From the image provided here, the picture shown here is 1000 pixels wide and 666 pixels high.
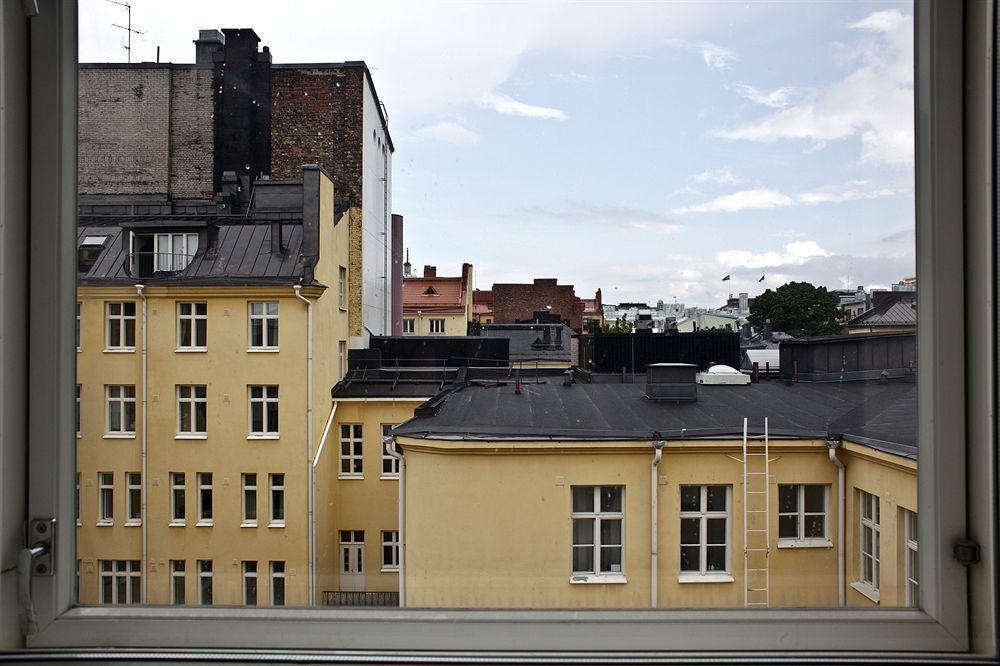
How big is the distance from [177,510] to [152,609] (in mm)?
570

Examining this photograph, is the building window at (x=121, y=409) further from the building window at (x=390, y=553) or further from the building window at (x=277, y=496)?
the building window at (x=390, y=553)

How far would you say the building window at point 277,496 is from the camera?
5.88 ft

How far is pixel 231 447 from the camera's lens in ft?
5.54

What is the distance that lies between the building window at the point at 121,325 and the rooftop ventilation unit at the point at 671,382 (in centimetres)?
141

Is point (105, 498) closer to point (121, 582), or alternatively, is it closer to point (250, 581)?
point (121, 582)

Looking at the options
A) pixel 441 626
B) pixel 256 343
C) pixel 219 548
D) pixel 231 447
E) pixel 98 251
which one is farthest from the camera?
pixel 256 343

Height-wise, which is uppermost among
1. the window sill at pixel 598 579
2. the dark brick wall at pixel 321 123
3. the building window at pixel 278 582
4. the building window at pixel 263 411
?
the dark brick wall at pixel 321 123

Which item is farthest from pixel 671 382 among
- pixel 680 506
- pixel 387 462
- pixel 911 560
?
pixel 387 462

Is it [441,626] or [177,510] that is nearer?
[441,626]

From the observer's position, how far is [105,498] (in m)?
1.34

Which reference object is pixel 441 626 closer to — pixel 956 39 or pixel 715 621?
pixel 715 621

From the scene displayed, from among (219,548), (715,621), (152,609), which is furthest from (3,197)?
(715,621)

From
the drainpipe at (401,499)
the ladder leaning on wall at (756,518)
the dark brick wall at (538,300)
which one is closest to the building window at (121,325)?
the drainpipe at (401,499)

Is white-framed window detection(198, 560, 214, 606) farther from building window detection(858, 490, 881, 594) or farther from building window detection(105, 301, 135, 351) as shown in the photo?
building window detection(858, 490, 881, 594)
